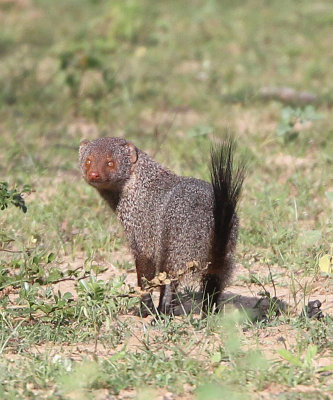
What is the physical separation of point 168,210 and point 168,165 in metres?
1.69

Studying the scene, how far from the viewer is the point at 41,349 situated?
2.78 metres

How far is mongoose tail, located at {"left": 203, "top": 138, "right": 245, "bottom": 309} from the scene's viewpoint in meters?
2.89

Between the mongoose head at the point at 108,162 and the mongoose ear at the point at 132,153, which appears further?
the mongoose ear at the point at 132,153

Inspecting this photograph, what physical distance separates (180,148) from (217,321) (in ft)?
7.91

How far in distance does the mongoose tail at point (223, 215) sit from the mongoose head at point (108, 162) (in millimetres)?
454

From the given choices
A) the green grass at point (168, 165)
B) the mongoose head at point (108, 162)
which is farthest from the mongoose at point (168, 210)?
the green grass at point (168, 165)

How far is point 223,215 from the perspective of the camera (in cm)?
295

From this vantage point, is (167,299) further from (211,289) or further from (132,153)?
(132,153)

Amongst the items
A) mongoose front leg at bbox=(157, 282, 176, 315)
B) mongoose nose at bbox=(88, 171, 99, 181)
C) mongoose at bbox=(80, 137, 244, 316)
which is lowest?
mongoose front leg at bbox=(157, 282, 176, 315)

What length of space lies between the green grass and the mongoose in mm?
171

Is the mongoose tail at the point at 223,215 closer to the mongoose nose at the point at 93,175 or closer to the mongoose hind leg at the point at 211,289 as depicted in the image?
the mongoose hind leg at the point at 211,289

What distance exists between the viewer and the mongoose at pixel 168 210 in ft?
9.72

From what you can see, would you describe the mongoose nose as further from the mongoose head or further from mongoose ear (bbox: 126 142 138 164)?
mongoose ear (bbox: 126 142 138 164)

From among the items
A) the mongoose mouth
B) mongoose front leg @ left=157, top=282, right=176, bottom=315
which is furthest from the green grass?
the mongoose mouth
